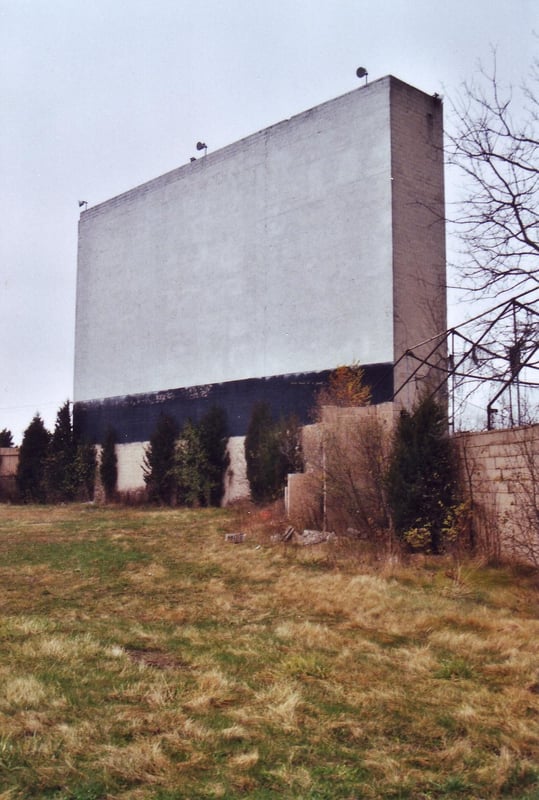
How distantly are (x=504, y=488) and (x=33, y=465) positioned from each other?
26361 millimetres

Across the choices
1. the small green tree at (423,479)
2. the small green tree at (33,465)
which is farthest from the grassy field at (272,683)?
the small green tree at (33,465)

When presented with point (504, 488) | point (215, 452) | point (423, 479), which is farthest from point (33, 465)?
point (504, 488)

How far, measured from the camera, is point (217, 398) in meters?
28.5

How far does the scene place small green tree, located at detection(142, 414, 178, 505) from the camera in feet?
96.2

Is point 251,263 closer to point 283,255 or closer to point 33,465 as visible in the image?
point 283,255

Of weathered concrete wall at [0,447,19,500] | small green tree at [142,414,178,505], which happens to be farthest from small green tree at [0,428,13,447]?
small green tree at [142,414,178,505]

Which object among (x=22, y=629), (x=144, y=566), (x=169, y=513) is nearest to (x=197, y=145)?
(x=169, y=513)

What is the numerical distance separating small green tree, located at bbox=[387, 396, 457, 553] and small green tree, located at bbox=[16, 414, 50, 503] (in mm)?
23627

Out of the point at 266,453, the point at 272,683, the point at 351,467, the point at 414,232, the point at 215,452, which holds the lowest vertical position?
the point at 272,683

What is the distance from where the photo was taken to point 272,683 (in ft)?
20.2

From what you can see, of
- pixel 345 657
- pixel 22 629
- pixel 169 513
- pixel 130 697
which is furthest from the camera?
pixel 169 513

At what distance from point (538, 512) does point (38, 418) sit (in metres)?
28.2

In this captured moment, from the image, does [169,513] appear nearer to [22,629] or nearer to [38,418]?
[38,418]

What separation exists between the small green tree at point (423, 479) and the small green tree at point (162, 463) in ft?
54.4
